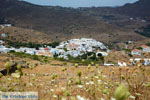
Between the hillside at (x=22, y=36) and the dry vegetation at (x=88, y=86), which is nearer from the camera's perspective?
the dry vegetation at (x=88, y=86)

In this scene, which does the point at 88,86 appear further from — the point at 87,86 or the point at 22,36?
the point at 22,36

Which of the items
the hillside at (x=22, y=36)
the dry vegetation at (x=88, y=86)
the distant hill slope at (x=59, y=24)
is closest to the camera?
the dry vegetation at (x=88, y=86)

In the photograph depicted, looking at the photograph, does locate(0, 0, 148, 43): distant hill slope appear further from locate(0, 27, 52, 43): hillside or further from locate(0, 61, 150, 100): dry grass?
locate(0, 61, 150, 100): dry grass

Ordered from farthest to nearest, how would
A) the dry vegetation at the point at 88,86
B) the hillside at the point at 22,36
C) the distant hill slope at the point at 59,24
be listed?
the distant hill slope at the point at 59,24
the hillside at the point at 22,36
the dry vegetation at the point at 88,86

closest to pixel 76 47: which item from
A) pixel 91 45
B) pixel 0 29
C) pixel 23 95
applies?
pixel 91 45

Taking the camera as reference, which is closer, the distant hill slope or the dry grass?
the dry grass

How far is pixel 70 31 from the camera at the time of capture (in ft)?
329

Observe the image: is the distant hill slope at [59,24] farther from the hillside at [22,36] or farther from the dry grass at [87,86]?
the dry grass at [87,86]

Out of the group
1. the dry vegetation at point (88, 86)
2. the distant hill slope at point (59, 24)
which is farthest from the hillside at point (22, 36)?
the dry vegetation at point (88, 86)

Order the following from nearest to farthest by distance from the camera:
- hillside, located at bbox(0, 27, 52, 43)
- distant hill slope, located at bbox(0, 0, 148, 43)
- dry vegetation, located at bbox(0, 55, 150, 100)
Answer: dry vegetation, located at bbox(0, 55, 150, 100) → hillside, located at bbox(0, 27, 52, 43) → distant hill slope, located at bbox(0, 0, 148, 43)

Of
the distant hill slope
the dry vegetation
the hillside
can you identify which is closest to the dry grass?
the dry vegetation

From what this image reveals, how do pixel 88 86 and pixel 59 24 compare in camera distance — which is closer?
pixel 88 86

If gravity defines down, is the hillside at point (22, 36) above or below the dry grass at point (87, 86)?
below

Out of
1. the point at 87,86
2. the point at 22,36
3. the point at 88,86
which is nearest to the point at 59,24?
the point at 22,36
